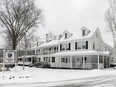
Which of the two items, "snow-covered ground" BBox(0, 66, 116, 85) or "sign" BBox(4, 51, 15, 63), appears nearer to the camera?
"snow-covered ground" BBox(0, 66, 116, 85)

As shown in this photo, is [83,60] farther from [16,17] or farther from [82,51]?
[16,17]

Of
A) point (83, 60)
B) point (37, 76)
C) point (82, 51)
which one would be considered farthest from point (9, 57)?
point (82, 51)

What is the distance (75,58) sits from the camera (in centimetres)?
4328

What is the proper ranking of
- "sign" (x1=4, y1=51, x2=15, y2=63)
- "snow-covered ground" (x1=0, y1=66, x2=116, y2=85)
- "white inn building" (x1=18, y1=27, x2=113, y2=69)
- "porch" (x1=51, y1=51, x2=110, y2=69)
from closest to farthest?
"snow-covered ground" (x1=0, y1=66, x2=116, y2=85), "sign" (x1=4, y1=51, x2=15, y2=63), "porch" (x1=51, y1=51, x2=110, y2=69), "white inn building" (x1=18, y1=27, x2=113, y2=69)

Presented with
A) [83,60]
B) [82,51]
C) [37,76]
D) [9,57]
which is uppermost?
[82,51]

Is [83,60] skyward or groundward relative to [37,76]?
skyward

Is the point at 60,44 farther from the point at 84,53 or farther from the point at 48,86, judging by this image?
the point at 48,86

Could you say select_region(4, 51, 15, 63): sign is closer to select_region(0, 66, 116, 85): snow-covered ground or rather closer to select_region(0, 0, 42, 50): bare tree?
select_region(0, 66, 116, 85): snow-covered ground

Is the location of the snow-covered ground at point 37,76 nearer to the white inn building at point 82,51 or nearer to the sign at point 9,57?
the sign at point 9,57

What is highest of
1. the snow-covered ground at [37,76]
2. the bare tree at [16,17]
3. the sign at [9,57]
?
the bare tree at [16,17]

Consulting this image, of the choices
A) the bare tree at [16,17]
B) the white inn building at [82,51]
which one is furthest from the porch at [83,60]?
the bare tree at [16,17]

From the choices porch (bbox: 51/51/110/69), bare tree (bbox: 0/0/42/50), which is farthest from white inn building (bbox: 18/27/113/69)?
bare tree (bbox: 0/0/42/50)

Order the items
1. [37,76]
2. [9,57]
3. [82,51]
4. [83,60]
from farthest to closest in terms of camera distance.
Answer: [82,51], [83,60], [9,57], [37,76]

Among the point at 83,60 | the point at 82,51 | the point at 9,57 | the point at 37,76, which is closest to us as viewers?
the point at 37,76
